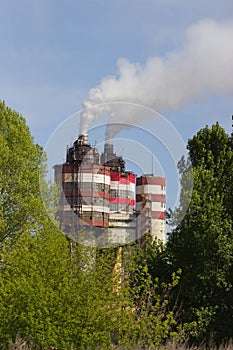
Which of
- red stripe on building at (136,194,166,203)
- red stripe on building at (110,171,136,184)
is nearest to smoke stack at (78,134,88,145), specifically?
red stripe on building at (110,171,136,184)

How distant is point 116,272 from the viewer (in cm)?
2605

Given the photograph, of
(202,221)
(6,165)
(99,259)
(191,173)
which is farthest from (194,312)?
(6,165)

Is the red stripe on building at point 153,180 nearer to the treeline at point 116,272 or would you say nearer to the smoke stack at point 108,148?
the treeline at point 116,272

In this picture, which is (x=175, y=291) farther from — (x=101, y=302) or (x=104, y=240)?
(x=101, y=302)

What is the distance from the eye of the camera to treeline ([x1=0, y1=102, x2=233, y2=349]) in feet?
76.9

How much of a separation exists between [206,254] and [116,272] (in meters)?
9.17

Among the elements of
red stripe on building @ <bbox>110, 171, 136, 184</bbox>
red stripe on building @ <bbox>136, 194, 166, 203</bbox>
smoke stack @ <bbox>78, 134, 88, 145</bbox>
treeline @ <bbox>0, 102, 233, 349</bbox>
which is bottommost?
treeline @ <bbox>0, 102, 233, 349</bbox>

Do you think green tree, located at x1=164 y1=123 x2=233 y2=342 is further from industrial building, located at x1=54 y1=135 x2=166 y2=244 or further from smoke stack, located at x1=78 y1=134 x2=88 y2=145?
smoke stack, located at x1=78 y1=134 x2=88 y2=145

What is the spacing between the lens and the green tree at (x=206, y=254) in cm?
3344

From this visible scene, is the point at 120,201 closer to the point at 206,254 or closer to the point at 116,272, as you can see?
the point at 206,254

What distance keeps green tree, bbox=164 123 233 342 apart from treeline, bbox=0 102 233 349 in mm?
54

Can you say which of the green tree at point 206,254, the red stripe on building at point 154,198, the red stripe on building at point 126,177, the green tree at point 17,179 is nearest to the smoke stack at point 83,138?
the red stripe on building at point 126,177

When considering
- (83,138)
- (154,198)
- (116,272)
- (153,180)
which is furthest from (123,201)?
(116,272)

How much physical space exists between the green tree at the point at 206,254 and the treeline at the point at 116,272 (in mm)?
54
